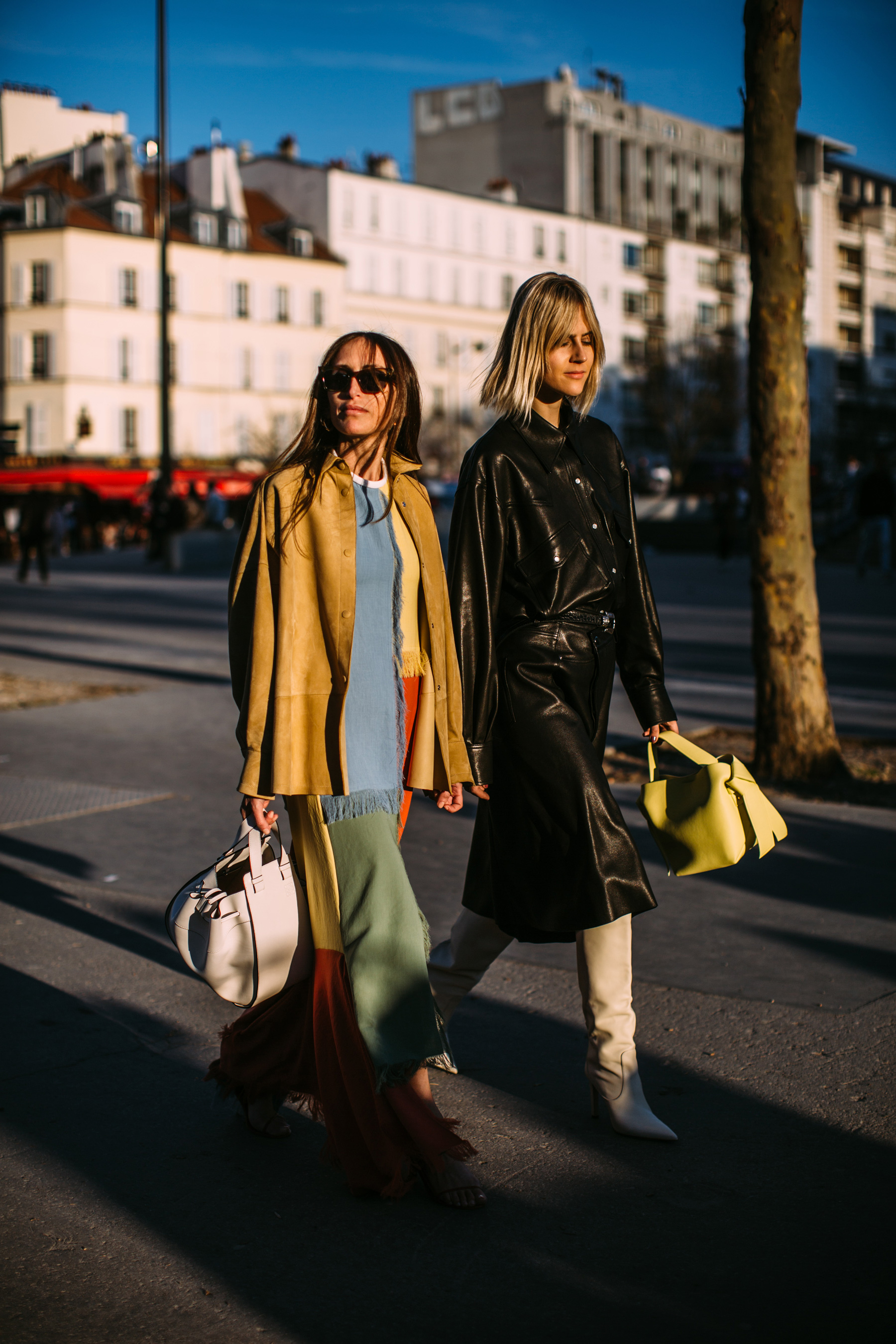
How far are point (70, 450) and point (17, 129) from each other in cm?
2024

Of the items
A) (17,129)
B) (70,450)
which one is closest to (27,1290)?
(70,450)

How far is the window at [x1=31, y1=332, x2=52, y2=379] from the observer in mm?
61562

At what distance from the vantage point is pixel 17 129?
71062 mm

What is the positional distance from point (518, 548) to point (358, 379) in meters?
0.60

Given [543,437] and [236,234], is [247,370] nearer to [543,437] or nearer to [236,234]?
[236,234]

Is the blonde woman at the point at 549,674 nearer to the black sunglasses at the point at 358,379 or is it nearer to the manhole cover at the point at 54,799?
the black sunglasses at the point at 358,379

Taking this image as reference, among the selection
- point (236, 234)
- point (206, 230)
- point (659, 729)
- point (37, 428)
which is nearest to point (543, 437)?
point (659, 729)

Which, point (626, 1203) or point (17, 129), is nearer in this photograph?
point (626, 1203)

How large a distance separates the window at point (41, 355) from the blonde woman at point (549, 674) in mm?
61544

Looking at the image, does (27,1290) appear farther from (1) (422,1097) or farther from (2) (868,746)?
(2) (868,746)

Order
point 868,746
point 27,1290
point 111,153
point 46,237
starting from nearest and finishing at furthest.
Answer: point 27,1290 → point 868,746 → point 46,237 → point 111,153

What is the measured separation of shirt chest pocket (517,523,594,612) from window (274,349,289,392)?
67.1 meters

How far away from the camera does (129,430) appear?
63250 millimetres

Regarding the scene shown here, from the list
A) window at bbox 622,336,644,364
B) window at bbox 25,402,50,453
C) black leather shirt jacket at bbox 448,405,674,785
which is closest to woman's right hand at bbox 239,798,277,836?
black leather shirt jacket at bbox 448,405,674,785
